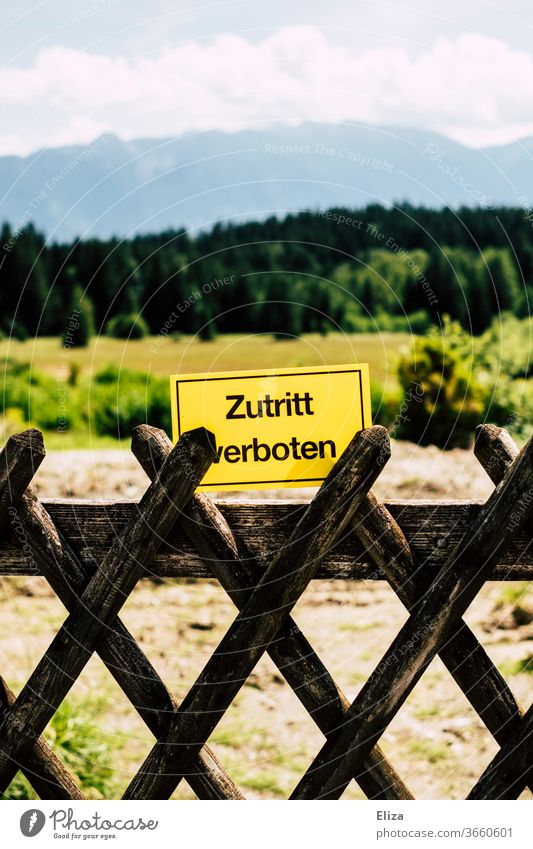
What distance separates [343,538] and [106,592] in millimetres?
588

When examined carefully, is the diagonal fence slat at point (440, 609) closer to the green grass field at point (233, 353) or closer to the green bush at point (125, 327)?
the green grass field at point (233, 353)

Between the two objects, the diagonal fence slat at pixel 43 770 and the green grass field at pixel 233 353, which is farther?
the green grass field at pixel 233 353

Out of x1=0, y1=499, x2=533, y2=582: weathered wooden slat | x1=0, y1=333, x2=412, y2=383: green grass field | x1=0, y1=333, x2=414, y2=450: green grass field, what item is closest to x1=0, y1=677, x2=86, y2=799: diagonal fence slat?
x1=0, y1=499, x2=533, y2=582: weathered wooden slat

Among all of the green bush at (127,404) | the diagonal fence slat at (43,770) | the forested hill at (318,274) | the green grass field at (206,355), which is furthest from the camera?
the forested hill at (318,274)

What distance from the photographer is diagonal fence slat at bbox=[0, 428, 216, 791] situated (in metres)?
1.87

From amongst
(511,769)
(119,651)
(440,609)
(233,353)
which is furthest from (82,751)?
(233,353)

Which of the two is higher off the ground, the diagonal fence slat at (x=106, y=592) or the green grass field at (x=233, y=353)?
the diagonal fence slat at (x=106, y=592)

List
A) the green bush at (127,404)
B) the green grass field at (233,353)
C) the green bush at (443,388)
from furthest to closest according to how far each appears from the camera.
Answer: the green grass field at (233,353), the green bush at (127,404), the green bush at (443,388)

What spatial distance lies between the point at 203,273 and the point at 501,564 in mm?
14648

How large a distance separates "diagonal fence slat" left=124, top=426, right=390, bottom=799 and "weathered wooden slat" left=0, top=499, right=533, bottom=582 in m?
0.07

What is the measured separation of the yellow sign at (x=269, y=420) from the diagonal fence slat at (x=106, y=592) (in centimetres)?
10

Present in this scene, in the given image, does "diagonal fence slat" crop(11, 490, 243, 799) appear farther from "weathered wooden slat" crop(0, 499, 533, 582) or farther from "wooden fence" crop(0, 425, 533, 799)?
"weathered wooden slat" crop(0, 499, 533, 582)

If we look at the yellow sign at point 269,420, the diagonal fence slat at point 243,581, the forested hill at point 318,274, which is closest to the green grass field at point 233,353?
the forested hill at point 318,274

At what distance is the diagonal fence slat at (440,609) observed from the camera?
1855 millimetres
